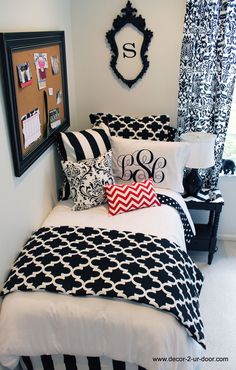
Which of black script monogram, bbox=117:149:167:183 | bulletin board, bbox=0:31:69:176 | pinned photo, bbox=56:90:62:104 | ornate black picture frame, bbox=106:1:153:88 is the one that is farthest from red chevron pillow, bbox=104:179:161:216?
ornate black picture frame, bbox=106:1:153:88

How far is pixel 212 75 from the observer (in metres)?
2.46

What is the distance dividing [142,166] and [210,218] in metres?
0.77

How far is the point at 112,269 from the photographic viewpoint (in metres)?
1.55

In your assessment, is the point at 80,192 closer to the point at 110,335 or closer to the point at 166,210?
the point at 166,210

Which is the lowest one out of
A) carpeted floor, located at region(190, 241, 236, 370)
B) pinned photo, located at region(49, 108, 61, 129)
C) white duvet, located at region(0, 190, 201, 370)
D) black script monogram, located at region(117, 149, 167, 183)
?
carpeted floor, located at region(190, 241, 236, 370)

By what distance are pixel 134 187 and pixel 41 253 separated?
80 cm

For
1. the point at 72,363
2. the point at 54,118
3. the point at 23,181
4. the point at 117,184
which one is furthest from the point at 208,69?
the point at 72,363

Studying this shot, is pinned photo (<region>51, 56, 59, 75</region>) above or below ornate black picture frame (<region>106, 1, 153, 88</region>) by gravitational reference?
below

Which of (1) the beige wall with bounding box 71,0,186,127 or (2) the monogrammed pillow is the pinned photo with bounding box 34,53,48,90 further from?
(1) the beige wall with bounding box 71,0,186,127

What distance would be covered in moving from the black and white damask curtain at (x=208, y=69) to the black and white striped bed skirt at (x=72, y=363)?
170 cm

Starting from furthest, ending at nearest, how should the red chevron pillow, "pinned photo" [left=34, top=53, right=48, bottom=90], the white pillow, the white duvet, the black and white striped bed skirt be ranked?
the white pillow < the red chevron pillow < "pinned photo" [left=34, top=53, right=48, bottom=90] < the black and white striped bed skirt < the white duvet

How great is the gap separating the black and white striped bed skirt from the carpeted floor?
2.09 feet

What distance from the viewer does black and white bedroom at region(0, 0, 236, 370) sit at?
4.69 feet

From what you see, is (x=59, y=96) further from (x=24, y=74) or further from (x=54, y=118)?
(x=24, y=74)
